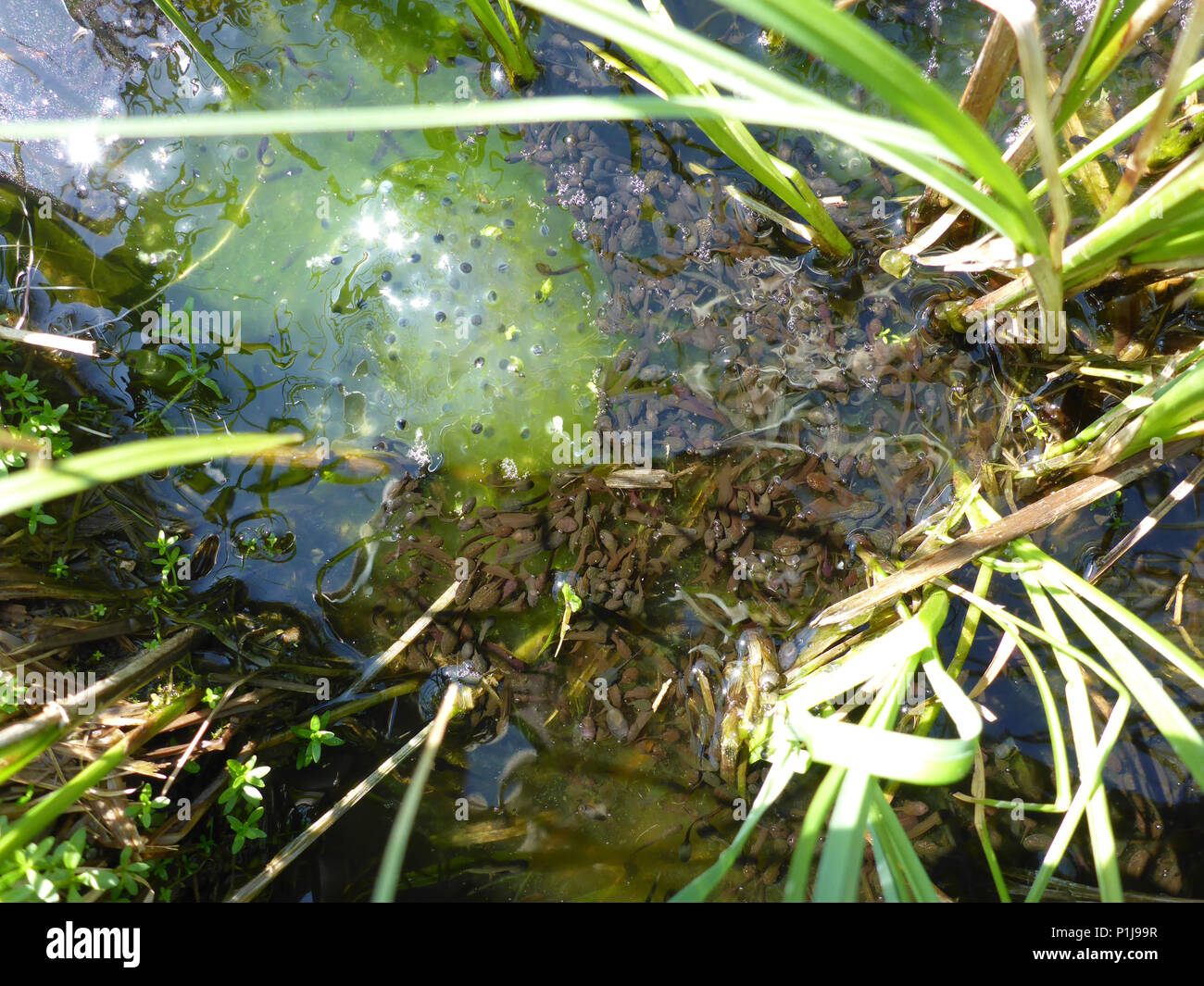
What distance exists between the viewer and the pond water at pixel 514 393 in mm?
2748

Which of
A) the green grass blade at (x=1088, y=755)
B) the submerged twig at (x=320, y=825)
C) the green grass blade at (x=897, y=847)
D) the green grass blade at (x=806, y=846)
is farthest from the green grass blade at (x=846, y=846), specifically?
the submerged twig at (x=320, y=825)

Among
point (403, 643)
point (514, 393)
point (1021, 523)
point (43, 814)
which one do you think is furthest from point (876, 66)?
point (43, 814)

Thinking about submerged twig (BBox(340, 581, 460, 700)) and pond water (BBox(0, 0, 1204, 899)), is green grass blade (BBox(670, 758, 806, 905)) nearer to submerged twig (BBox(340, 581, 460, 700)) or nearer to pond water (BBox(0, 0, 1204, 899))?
pond water (BBox(0, 0, 1204, 899))

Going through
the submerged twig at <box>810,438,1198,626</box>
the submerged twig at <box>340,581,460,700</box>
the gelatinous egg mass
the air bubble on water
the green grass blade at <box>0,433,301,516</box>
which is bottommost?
the submerged twig at <box>340,581,460,700</box>

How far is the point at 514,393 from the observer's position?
9.60 ft

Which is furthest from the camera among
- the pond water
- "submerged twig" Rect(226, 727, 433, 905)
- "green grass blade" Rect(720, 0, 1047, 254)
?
the pond water

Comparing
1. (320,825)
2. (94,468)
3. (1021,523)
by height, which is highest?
(94,468)

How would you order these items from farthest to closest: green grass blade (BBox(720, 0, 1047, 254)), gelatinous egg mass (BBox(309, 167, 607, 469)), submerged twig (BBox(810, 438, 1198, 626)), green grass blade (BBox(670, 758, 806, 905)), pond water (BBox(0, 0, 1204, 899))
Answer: gelatinous egg mass (BBox(309, 167, 607, 469)) < pond water (BBox(0, 0, 1204, 899)) < submerged twig (BBox(810, 438, 1198, 626)) < green grass blade (BBox(670, 758, 806, 905)) < green grass blade (BBox(720, 0, 1047, 254))

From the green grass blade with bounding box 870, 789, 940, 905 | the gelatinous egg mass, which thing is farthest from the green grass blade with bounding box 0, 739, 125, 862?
the green grass blade with bounding box 870, 789, 940, 905

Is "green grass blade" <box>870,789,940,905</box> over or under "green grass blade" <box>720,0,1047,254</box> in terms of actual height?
under

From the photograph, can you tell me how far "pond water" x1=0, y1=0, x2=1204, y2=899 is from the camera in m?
2.75

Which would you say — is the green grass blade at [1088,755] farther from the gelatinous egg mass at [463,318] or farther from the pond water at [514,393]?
the gelatinous egg mass at [463,318]

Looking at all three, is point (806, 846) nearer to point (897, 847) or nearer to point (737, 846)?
point (737, 846)
